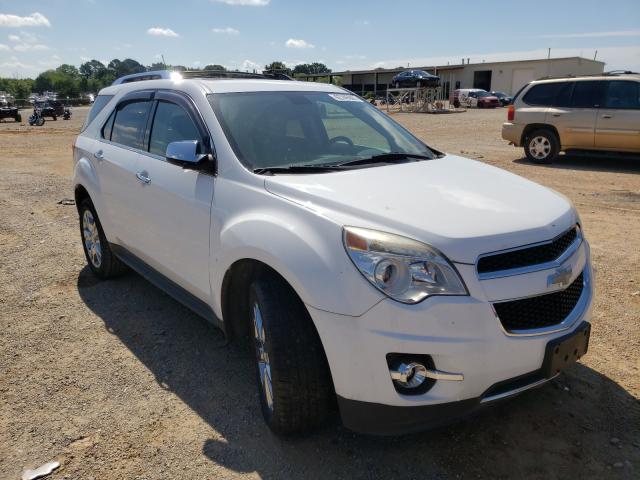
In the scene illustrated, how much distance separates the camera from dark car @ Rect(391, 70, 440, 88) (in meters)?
35.9

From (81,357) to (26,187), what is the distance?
7943 millimetres

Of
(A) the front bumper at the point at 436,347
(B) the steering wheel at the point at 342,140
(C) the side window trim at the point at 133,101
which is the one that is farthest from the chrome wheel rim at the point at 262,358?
(C) the side window trim at the point at 133,101

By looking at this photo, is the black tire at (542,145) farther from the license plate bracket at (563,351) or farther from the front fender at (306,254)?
the front fender at (306,254)

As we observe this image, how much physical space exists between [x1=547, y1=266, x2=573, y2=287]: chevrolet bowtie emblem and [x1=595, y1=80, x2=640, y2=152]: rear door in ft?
31.9

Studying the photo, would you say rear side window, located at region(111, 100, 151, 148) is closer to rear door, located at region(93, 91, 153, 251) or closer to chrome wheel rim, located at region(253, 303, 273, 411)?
rear door, located at region(93, 91, 153, 251)

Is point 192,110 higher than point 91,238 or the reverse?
higher

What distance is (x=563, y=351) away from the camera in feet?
7.75

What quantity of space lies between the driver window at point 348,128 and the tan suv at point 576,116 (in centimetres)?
887

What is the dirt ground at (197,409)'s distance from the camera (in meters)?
2.57

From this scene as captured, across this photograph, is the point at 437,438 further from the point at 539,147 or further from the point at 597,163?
the point at 597,163

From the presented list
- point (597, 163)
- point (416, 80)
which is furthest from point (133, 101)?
point (416, 80)

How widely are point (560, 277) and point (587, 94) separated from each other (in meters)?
10.4

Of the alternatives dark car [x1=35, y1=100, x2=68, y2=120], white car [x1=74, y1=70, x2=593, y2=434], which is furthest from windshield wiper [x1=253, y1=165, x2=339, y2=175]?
dark car [x1=35, y1=100, x2=68, y2=120]

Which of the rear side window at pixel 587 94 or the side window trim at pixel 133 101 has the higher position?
the rear side window at pixel 587 94
